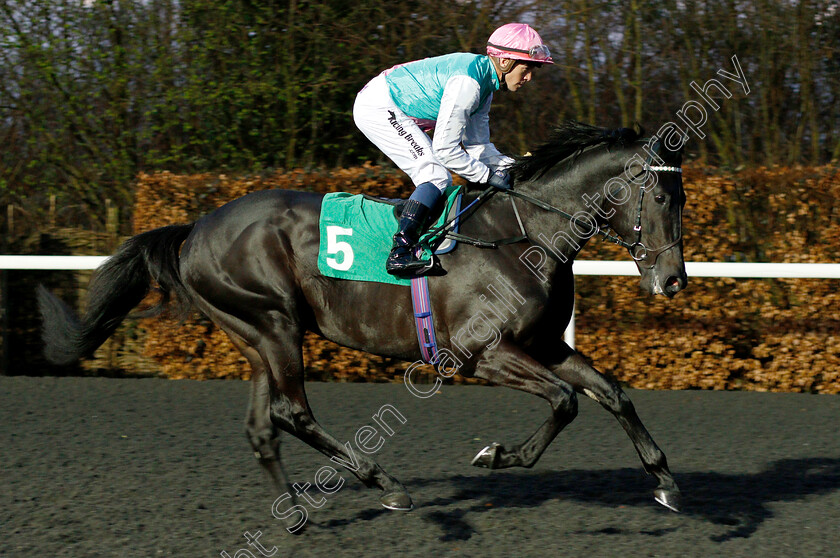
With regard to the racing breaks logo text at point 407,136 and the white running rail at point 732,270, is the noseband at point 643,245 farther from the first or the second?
the white running rail at point 732,270

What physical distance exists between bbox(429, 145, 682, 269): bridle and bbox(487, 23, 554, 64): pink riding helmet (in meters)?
0.57

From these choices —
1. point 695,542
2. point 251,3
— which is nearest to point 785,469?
point 695,542

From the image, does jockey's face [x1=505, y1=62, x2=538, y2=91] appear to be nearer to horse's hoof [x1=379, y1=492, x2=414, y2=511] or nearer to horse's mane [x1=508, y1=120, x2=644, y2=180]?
horse's mane [x1=508, y1=120, x2=644, y2=180]

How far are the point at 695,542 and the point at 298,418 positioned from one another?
66.9 inches

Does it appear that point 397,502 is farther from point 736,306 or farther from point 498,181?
point 736,306

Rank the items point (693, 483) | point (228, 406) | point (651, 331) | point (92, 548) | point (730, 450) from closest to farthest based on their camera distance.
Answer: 1. point (92, 548)
2. point (693, 483)
3. point (730, 450)
4. point (228, 406)
5. point (651, 331)

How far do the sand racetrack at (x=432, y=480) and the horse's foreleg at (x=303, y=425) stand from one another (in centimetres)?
14

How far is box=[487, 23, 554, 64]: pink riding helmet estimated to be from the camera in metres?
3.82

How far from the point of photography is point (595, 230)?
3.85 metres

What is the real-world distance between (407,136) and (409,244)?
0.54 metres

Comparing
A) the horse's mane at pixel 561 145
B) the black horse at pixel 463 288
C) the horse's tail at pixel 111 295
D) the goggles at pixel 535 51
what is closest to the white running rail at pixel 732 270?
the horse's tail at pixel 111 295

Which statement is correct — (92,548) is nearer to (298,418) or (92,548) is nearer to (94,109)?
(298,418)

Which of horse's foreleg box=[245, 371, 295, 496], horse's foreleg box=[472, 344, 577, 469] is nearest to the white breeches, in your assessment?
horse's foreleg box=[472, 344, 577, 469]

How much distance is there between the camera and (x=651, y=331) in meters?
6.80
